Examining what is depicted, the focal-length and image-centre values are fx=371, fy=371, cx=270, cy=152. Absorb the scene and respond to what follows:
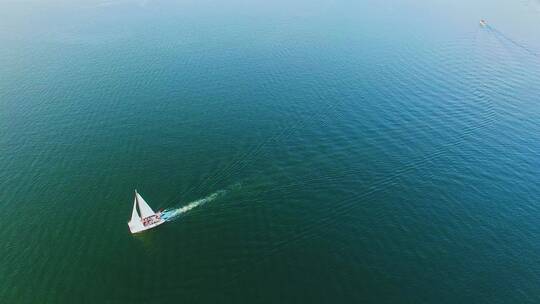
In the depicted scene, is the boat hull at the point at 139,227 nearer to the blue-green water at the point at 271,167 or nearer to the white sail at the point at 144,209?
the blue-green water at the point at 271,167

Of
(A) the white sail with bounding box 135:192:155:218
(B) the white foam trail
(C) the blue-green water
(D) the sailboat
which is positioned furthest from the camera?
(B) the white foam trail

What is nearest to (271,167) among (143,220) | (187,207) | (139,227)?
(187,207)

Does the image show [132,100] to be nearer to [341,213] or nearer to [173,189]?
[173,189]

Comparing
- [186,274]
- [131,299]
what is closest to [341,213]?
[186,274]

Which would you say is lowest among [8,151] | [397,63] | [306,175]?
[306,175]

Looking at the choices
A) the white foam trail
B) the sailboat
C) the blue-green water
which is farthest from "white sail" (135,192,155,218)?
the blue-green water

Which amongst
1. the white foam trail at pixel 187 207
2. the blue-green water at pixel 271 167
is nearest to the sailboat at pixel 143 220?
the white foam trail at pixel 187 207

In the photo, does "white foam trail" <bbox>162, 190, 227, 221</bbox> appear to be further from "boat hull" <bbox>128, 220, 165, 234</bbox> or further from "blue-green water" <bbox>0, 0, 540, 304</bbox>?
"boat hull" <bbox>128, 220, 165, 234</bbox>
